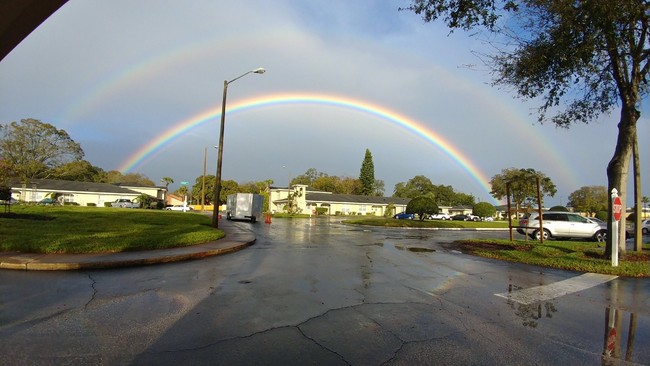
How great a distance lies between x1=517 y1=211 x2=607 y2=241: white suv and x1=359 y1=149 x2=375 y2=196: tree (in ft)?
271

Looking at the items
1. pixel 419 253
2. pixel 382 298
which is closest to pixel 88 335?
pixel 382 298

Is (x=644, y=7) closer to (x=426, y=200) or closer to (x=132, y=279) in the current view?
(x=132, y=279)

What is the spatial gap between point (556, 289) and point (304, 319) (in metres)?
5.95

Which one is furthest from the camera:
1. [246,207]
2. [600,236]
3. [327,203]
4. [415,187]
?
[415,187]

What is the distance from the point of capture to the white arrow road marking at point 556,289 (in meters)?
7.14

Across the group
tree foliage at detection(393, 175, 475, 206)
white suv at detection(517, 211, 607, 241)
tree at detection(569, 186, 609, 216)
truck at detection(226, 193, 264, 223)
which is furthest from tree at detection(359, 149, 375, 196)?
white suv at detection(517, 211, 607, 241)

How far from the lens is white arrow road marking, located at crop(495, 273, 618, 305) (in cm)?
714

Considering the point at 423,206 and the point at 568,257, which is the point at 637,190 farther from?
the point at 423,206

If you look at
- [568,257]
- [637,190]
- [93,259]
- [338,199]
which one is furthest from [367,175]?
[93,259]

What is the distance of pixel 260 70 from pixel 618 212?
621 inches

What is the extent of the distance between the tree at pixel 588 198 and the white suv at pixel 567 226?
296 feet

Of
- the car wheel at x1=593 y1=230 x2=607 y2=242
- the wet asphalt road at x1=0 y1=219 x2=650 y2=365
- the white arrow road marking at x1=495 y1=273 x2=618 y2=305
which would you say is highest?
the car wheel at x1=593 y1=230 x2=607 y2=242

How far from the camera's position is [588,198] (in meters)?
105

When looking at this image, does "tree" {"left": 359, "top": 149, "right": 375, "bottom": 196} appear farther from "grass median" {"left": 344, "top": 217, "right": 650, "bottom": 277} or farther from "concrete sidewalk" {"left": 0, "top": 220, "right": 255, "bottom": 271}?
"concrete sidewalk" {"left": 0, "top": 220, "right": 255, "bottom": 271}
